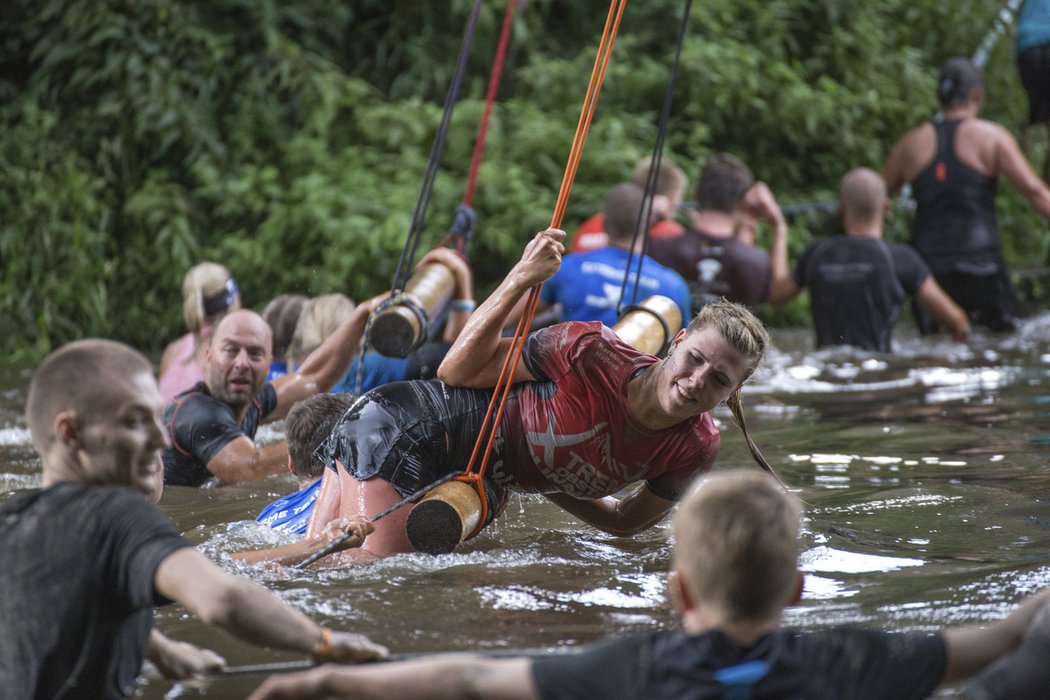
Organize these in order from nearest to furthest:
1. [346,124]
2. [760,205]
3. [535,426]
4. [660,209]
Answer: [535,426], [660,209], [760,205], [346,124]

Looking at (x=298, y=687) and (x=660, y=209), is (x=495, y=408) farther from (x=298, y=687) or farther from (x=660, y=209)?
(x=660, y=209)

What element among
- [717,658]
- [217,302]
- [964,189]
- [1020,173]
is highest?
[1020,173]

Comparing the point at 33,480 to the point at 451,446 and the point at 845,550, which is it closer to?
the point at 451,446

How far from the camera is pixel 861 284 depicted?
365 inches

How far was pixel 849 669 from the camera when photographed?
246 centimetres

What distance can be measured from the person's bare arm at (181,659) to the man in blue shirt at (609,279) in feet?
15.7

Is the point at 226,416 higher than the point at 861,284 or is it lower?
lower

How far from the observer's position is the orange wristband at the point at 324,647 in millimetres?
2689

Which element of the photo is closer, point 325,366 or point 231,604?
point 231,604

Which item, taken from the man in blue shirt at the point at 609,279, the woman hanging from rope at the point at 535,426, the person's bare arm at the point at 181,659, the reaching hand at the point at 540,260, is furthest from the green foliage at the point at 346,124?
the person's bare arm at the point at 181,659

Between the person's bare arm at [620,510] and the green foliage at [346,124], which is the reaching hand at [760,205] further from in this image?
the person's bare arm at [620,510]

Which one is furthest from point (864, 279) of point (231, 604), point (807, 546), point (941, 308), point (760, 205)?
point (231, 604)

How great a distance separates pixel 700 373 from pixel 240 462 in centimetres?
231

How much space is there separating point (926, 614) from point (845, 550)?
0.82m
